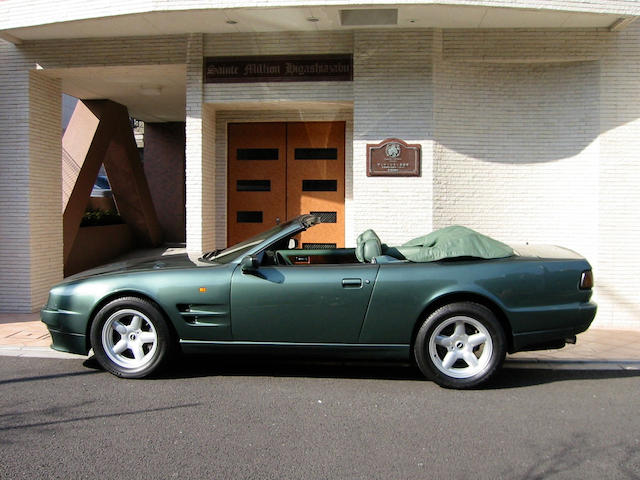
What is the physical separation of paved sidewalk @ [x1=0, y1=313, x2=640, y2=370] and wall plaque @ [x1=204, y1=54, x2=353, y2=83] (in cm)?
423

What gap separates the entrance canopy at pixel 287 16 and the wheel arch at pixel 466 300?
3624 millimetres

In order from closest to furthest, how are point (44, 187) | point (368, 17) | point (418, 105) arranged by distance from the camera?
point (368, 17) < point (418, 105) < point (44, 187)

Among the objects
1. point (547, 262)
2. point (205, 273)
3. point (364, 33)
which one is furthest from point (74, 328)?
point (364, 33)

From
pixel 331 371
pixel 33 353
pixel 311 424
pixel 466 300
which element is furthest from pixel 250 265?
pixel 33 353

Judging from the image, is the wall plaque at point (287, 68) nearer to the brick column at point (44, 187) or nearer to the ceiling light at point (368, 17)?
the ceiling light at point (368, 17)

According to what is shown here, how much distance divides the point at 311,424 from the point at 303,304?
1.14 meters

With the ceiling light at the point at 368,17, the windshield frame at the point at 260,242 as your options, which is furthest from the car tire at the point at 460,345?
the ceiling light at the point at 368,17

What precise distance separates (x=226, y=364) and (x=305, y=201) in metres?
4.38

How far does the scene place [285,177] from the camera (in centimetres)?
997

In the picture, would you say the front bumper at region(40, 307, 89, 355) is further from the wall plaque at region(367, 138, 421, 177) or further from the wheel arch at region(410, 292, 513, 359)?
the wall plaque at region(367, 138, 421, 177)

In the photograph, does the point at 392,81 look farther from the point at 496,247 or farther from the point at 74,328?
the point at 74,328

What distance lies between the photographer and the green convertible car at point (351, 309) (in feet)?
16.9

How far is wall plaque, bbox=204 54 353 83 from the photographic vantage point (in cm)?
845

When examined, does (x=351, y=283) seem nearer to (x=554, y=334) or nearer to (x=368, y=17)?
(x=554, y=334)
